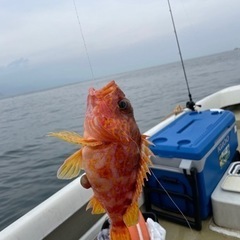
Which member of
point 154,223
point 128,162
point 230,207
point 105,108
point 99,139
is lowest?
point 230,207

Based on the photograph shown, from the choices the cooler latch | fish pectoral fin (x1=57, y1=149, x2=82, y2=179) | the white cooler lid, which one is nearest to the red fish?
fish pectoral fin (x1=57, y1=149, x2=82, y2=179)

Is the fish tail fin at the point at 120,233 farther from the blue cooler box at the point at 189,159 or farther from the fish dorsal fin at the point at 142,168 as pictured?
the blue cooler box at the point at 189,159

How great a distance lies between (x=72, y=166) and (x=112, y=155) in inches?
6.8

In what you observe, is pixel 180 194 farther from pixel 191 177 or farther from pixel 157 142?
pixel 157 142

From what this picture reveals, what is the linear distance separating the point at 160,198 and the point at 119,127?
2033 millimetres

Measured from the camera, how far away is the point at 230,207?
2555 mm

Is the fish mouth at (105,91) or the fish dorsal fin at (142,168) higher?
the fish mouth at (105,91)

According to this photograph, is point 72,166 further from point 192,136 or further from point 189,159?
point 192,136

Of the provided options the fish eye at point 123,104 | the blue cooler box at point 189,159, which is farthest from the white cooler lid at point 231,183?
the fish eye at point 123,104

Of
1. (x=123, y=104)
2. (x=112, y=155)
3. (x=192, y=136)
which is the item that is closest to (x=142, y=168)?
(x=112, y=155)

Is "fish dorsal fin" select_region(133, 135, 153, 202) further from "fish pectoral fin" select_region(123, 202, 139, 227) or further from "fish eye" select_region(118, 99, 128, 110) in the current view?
"fish eye" select_region(118, 99, 128, 110)

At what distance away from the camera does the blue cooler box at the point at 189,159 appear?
254 cm

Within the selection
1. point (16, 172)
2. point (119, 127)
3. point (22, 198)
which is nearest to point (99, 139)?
point (119, 127)

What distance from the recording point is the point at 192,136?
105 inches
